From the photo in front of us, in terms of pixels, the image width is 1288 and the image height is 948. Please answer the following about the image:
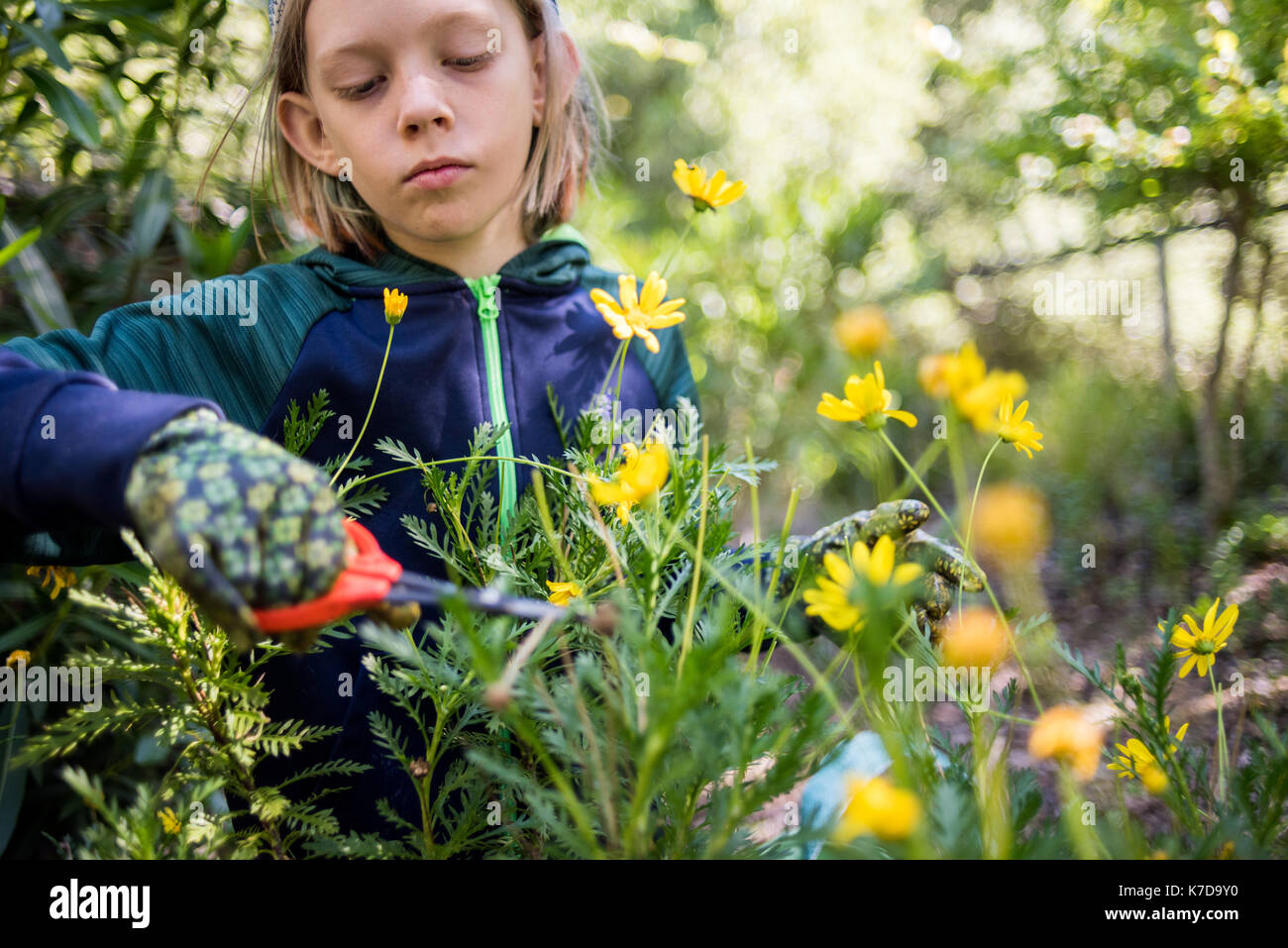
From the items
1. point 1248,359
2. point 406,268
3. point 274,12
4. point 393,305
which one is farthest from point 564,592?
point 1248,359

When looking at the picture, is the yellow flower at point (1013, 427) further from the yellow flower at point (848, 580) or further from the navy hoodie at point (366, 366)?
the navy hoodie at point (366, 366)

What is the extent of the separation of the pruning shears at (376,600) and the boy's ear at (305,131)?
2.39 ft

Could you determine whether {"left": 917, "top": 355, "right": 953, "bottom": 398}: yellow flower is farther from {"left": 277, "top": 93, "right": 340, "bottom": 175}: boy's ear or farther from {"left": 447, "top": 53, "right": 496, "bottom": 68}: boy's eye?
{"left": 277, "top": 93, "right": 340, "bottom": 175}: boy's ear

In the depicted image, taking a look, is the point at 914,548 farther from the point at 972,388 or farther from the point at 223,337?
the point at 223,337

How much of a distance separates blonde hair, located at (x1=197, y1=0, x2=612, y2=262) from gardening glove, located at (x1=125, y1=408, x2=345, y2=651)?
667 mm

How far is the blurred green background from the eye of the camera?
4.64 ft

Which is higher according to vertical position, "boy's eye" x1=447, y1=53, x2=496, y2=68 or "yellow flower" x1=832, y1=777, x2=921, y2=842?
"boy's eye" x1=447, y1=53, x2=496, y2=68

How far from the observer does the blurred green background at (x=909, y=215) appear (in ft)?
Result: 4.64

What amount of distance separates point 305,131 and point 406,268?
0.22 metres

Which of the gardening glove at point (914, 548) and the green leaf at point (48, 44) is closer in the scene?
the gardening glove at point (914, 548)

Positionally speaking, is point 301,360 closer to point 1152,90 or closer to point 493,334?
point 493,334

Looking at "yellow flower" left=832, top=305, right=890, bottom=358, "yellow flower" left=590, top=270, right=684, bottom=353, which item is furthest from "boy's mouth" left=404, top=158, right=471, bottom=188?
"yellow flower" left=832, top=305, right=890, bottom=358

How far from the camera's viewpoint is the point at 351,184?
1.09 m

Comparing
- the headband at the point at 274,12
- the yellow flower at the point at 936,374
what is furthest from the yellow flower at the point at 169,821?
the headband at the point at 274,12
